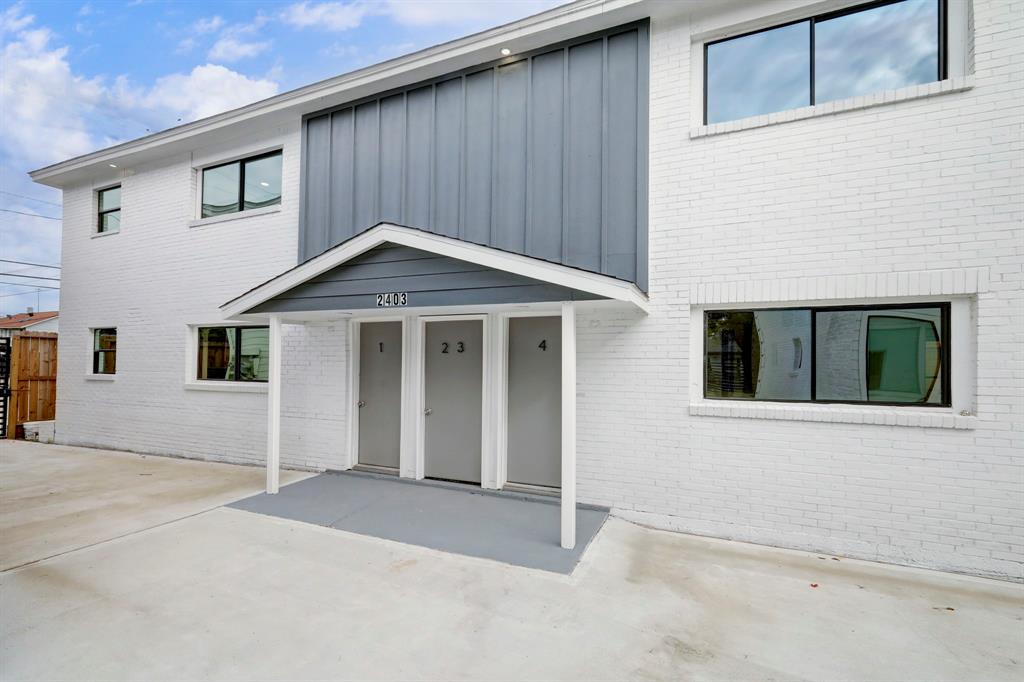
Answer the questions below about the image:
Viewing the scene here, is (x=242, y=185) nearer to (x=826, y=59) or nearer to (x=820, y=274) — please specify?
(x=826, y=59)

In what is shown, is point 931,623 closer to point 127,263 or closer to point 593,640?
point 593,640

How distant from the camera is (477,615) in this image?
317cm

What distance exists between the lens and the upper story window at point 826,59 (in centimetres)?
441

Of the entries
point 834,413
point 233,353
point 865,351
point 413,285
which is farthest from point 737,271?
Result: point 233,353

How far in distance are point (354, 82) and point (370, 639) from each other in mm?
6792

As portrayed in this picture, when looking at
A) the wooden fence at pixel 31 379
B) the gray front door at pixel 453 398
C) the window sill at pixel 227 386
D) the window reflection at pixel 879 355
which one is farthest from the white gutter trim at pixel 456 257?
the wooden fence at pixel 31 379

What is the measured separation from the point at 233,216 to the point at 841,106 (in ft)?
28.4

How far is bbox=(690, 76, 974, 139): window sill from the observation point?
4.11 meters

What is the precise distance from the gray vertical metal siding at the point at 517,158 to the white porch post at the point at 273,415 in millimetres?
1627

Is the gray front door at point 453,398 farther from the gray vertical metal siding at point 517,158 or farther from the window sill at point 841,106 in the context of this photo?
the window sill at point 841,106

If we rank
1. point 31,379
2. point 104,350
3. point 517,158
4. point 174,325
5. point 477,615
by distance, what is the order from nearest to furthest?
point 477,615 < point 517,158 < point 174,325 < point 104,350 < point 31,379

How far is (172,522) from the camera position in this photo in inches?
192

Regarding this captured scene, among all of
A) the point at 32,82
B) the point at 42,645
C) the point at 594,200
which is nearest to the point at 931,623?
the point at 594,200

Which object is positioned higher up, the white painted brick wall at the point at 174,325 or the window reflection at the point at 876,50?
the window reflection at the point at 876,50
